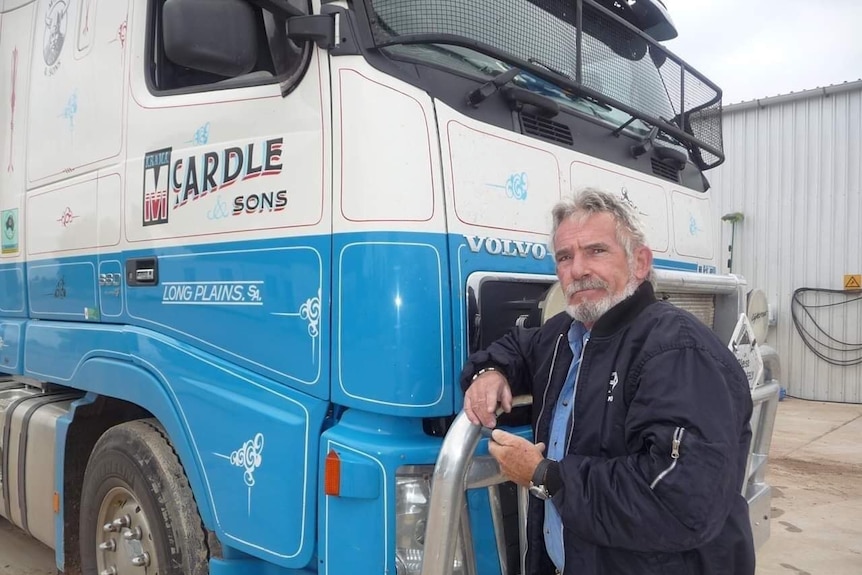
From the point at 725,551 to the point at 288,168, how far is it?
5.12ft

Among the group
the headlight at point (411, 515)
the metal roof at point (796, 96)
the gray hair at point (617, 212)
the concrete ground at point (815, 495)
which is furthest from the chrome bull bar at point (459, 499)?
the metal roof at point (796, 96)

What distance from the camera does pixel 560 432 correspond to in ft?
5.61

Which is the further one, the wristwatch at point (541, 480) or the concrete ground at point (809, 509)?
the concrete ground at point (809, 509)

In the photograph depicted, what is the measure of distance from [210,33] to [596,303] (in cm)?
132

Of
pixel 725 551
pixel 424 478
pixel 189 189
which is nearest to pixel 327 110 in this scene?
pixel 189 189

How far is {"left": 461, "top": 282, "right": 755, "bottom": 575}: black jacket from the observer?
1.39 metres

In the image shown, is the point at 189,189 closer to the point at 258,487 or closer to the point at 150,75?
the point at 150,75

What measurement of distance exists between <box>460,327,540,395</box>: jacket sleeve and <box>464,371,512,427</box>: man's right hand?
0.14 feet

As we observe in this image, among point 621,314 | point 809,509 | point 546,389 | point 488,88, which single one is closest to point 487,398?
point 546,389

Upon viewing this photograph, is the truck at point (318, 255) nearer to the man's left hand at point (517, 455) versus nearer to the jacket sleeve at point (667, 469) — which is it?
the man's left hand at point (517, 455)

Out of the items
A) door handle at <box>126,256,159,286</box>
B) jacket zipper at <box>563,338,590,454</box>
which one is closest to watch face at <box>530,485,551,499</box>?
jacket zipper at <box>563,338,590,454</box>

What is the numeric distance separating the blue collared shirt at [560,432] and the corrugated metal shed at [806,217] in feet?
29.0

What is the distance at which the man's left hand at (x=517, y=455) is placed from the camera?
1582 millimetres

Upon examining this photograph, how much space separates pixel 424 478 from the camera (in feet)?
6.24
